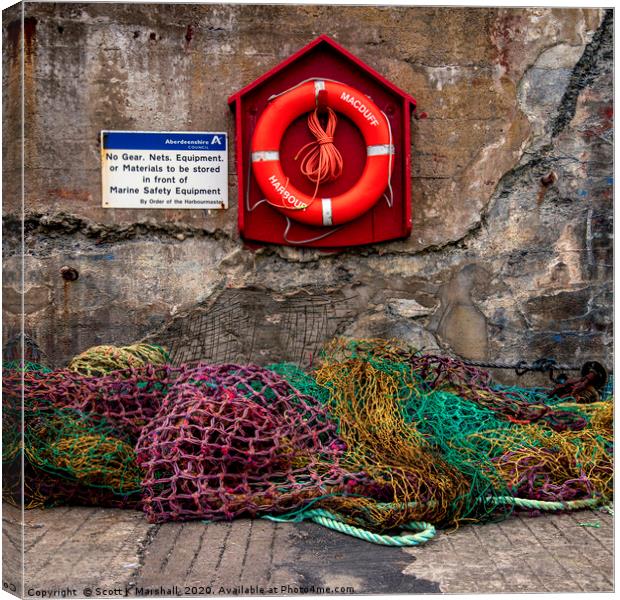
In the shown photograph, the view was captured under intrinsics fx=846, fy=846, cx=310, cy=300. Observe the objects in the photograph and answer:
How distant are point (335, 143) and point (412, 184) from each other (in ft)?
1.62

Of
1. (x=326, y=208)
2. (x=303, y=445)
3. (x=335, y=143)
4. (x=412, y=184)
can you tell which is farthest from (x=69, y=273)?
(x=412, y=184)

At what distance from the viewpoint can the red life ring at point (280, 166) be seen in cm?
441

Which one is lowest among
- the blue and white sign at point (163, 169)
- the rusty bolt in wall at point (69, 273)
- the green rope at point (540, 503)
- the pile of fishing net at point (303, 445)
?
the green rope at point (540, 503)

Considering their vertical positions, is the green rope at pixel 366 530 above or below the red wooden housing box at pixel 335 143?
below

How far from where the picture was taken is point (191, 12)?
4527 millimetres

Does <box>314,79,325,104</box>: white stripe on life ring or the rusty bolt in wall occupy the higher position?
<box>314,79,325,104</box>: white stripe on life ring

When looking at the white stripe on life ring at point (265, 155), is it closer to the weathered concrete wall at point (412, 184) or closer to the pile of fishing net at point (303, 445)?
the weathered concrete wall at point (412, 184)

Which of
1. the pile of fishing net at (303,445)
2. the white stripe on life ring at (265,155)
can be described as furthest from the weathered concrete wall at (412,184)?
the pile of fishing net at (303,445)

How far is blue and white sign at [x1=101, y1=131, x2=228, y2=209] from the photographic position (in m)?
4.40

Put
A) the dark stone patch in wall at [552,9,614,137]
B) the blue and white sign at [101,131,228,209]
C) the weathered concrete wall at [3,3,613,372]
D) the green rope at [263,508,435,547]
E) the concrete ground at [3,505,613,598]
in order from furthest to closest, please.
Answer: the dark stone patch in wall at [552,9,614,137], the weathered concrete wall at [3,3,613,372], the blue and white sign at [101,131,228,209], the green rope at [263,508,435,547], the concrete ground at [3,505,613,598]

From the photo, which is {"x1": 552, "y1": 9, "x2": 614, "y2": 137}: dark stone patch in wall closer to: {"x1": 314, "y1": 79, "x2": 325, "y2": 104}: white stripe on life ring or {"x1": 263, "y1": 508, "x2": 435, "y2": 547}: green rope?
{"x1": 314, "y1": 79, "x2": 325, "y2": 104}: white stripe on life ring

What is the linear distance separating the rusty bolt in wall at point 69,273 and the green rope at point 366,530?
1.83m

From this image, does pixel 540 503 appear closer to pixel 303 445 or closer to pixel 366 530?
pixel 366 530

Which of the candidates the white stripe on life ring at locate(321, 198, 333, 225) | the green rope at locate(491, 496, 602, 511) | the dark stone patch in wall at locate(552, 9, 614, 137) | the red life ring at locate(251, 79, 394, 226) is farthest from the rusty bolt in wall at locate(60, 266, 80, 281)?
the dark stone patch in wall at locate(552, 9, 614, 137)
